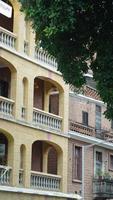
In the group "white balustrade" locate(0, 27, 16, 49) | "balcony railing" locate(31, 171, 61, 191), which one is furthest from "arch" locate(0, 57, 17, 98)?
"balcony railing" locate(31, 171, 61, 191)

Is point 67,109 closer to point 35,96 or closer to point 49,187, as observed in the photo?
point 35,96

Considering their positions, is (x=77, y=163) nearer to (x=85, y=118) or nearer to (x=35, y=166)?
(x=85, y=118)

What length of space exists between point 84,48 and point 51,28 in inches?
66.7

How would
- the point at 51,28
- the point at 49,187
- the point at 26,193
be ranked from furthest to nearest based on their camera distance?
1. the point at 49,187
2. the point at 26,193
3. the point at 51,28

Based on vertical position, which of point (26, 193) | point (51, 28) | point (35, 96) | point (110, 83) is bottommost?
point (26, 193)

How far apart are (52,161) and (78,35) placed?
2276 centimetres

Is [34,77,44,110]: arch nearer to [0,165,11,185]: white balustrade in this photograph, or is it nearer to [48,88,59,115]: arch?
[48,88,59,115]: arch

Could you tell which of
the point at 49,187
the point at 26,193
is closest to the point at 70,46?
the point at 26,193

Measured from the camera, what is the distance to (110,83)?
733 inches

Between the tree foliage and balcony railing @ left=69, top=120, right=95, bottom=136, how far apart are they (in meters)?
21.0

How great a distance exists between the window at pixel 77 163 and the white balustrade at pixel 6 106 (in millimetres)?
7823

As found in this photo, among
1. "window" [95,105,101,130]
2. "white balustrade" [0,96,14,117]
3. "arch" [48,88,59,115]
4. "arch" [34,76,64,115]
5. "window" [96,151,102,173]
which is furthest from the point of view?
"window" [95,105,101,130]

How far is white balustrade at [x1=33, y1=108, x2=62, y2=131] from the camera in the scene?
1436 inches

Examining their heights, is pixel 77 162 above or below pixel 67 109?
below
